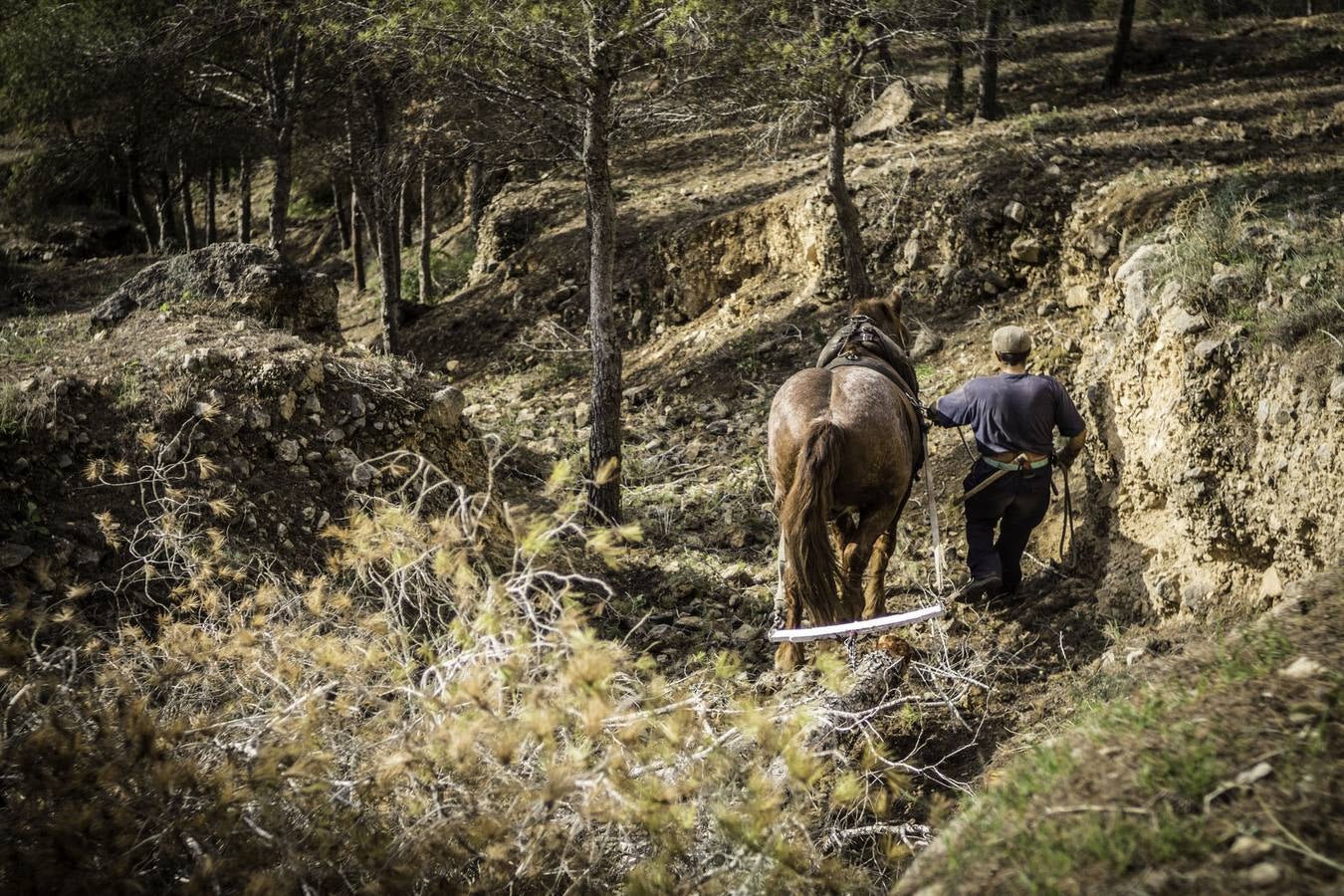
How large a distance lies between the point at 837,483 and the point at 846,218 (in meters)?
5.61

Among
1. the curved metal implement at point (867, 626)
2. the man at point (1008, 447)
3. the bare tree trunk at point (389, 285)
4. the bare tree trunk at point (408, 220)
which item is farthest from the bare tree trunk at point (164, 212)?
the curved metal implement at point (867, 626)

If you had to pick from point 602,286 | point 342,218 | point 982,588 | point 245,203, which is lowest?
point 342,218

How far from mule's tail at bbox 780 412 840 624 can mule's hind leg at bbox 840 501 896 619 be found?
1.55 ft

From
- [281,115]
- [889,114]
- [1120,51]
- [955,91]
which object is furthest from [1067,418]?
[281,115]

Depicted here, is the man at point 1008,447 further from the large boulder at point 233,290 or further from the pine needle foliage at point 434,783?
the large boulder at point 233,290

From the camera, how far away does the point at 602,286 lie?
743cm

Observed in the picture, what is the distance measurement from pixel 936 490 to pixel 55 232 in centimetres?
2262

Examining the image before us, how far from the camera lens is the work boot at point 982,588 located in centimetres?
582

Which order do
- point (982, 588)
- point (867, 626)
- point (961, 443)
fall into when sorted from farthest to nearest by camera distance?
point (961, 443), point (982, 588), point (867, 626)

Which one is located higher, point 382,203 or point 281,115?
point 281,115

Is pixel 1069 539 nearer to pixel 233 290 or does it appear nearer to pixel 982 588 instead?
pixel 982 588

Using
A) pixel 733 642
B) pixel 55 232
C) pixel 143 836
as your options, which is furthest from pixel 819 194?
pixel 55 232

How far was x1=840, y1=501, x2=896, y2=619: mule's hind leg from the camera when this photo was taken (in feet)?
17.5

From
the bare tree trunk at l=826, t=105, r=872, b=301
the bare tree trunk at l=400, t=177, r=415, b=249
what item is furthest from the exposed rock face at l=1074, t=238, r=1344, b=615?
the bare tree trunk at l=400, t=177, r=415, b=249
